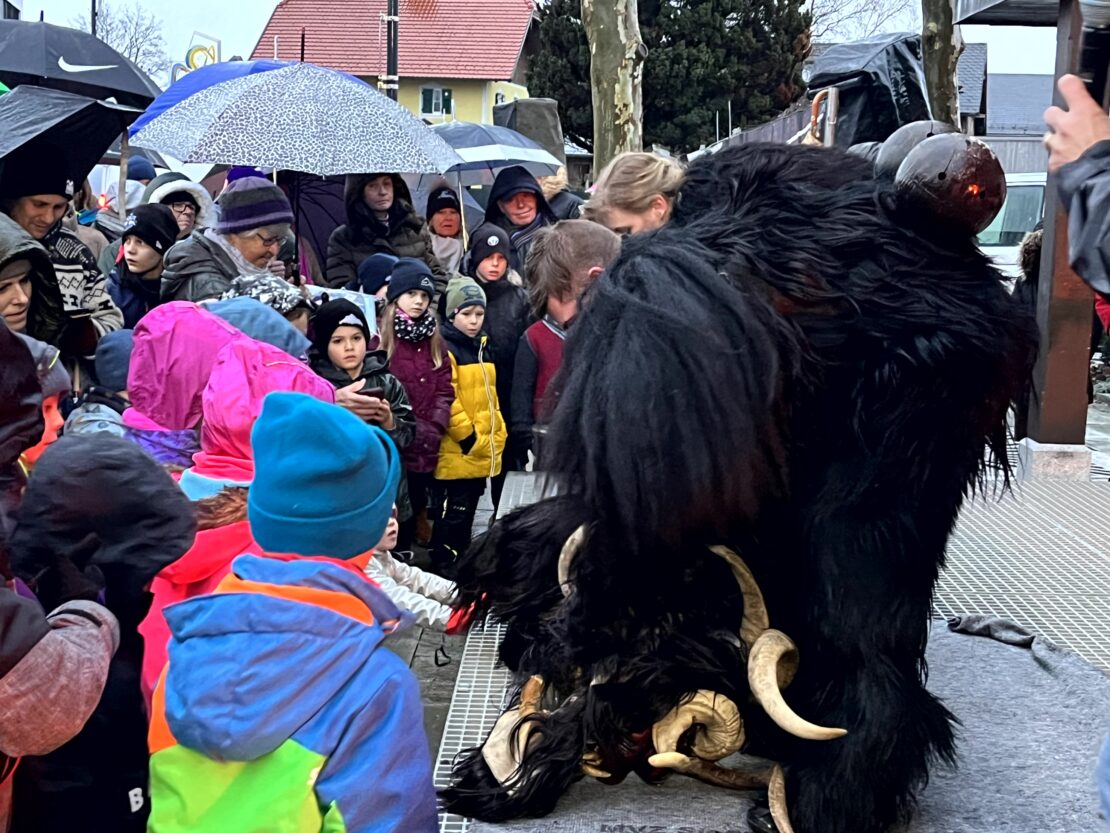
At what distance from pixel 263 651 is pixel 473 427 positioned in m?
3.57

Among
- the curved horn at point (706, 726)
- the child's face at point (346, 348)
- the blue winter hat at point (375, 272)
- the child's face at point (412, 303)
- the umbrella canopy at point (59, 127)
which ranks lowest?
the curved horn at point (706, 726)

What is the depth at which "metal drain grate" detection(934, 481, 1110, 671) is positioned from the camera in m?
3.36

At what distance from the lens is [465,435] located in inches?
215

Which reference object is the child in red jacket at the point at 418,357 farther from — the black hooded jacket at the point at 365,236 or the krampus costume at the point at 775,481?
the krampus costume at the point at 775,481

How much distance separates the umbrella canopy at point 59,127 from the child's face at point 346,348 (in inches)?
45.8

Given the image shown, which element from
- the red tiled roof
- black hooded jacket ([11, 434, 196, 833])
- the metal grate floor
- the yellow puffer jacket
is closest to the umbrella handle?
the yellow puffer jacket

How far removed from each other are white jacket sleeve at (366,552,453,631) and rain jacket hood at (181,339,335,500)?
A: 1.59 ft

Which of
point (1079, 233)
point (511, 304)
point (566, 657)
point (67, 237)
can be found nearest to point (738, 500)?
point (566, 657)

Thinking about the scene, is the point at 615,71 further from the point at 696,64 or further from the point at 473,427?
the point at 696,64

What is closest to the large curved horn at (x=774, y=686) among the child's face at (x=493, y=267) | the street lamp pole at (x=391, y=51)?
the child's face at (x=493, y=267)

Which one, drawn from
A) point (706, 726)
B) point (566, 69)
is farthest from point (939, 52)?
point (566, 69)

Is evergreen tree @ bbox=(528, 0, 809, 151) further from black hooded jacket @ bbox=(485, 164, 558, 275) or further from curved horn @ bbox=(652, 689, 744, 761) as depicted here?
curved horn @ bbox=(652, 689, 744, 761)

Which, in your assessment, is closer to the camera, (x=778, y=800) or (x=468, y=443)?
(x=778, y=800)

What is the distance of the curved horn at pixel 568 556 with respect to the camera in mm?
2334
